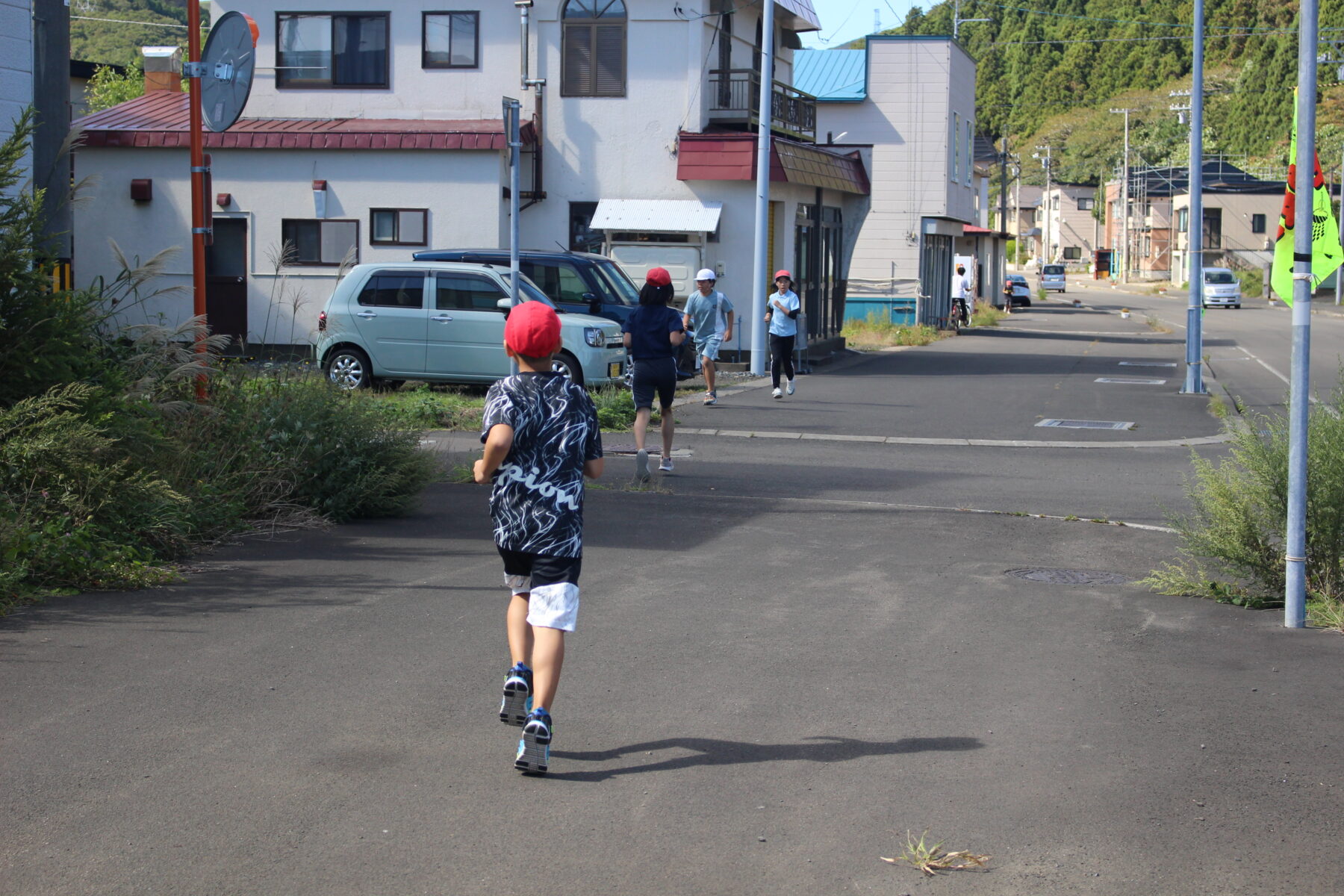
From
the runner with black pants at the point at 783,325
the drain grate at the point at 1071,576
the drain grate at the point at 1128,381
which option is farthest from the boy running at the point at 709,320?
the drain grate at the point at 1071,576

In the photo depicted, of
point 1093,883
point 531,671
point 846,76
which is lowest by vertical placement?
point 1093,883

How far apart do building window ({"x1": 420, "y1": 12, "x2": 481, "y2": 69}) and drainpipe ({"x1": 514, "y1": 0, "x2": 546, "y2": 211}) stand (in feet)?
2.89

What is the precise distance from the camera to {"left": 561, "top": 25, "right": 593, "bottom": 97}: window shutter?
24.5 metres

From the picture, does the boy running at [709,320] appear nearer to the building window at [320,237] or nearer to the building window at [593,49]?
the building window at [593,49]

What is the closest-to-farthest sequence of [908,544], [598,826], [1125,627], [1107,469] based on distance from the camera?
1. [598,826]
2. [1125,627]
3. [908,544]
4. [1107,469]

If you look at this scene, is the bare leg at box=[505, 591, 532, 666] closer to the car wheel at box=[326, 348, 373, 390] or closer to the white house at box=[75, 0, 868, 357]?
the car wheel at box=[326, 348, 373, 390]

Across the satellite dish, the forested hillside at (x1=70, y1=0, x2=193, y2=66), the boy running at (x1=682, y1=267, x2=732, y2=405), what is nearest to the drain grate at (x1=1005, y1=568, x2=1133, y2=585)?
the satellite dish

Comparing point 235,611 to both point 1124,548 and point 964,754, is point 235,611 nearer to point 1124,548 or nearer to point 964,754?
point 964,754

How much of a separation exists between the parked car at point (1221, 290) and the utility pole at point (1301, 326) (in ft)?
200

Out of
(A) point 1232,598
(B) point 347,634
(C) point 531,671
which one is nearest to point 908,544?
(A) point 1232,598

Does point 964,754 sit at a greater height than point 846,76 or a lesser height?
lesser

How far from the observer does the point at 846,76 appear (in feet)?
141

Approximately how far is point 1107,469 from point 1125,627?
6845 mm

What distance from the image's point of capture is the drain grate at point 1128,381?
2344 cm
